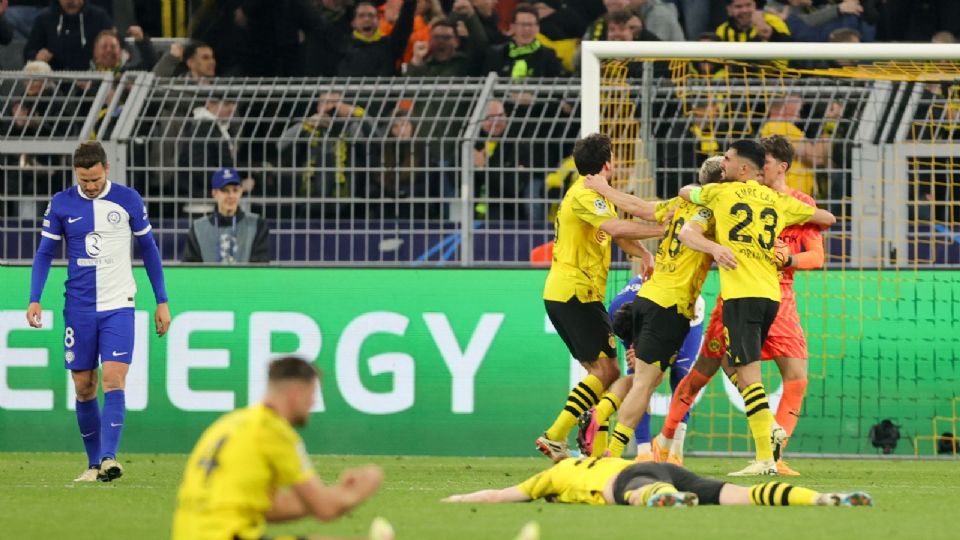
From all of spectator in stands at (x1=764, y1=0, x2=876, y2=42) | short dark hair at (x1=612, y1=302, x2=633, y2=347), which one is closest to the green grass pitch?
short dark hair at (x1=612, y1=302, x2=633, y2=347)

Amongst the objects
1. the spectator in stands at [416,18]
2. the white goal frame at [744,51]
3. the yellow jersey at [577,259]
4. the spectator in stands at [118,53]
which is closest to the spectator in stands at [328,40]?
the spectator in stands at [416,18]

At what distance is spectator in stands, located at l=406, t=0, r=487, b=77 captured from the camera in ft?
54.3

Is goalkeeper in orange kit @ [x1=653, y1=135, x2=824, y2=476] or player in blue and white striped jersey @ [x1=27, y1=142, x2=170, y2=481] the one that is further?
goalkeeper in orange kit @ [x1=653, y1=135, x2=824, y2=476]

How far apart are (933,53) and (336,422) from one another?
5.09 metres

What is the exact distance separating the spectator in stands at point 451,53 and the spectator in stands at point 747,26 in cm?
225

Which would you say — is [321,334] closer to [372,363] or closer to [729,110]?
[372,363]

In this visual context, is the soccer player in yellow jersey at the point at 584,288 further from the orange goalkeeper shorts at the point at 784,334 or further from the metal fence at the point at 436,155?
the metal fence at the point at 436,155

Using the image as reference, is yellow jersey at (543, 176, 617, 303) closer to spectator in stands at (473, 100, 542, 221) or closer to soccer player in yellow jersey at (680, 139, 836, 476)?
soccer player in yellow jersey at (680, 139, 836, 476)

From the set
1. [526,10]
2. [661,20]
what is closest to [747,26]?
[661,20]

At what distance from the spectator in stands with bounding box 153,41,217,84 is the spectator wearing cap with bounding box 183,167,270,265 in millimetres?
2821

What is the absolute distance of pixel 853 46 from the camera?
1245 cm

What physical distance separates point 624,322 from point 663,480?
8.98 feet

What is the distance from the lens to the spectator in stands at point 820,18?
1725 centimetres

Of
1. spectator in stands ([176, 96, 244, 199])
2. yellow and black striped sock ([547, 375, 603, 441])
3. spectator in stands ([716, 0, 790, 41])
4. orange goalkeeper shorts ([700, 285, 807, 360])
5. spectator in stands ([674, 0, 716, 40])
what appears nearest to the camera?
yellow and black striped sock ([547, 375, 603, 441])
